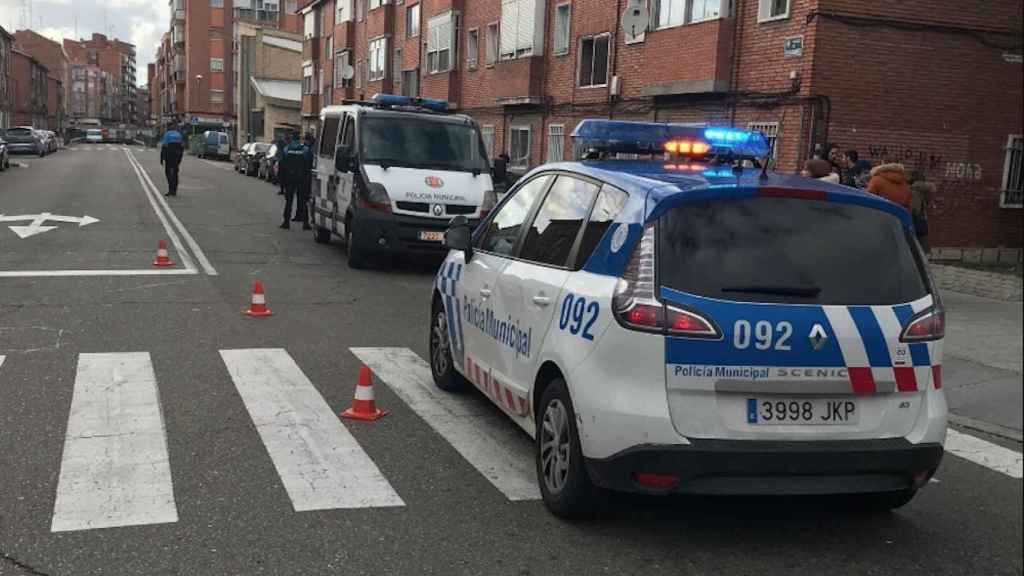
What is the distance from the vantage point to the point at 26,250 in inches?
520

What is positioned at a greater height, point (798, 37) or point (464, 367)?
point (798, 37)

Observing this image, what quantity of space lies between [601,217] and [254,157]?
38175mm

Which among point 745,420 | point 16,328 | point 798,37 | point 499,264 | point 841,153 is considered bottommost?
Answer: point 16,328

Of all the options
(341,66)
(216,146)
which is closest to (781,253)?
(341,66)

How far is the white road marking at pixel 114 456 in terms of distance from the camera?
4.16 meters

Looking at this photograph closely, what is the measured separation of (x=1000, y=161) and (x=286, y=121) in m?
58.5

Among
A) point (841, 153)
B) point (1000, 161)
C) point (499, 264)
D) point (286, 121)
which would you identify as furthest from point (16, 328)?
point (286, 121)

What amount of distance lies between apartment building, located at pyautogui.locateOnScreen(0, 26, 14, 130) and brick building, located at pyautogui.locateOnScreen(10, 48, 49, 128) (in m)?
1.92

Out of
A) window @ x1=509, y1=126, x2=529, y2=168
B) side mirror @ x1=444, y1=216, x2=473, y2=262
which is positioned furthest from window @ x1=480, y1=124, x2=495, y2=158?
side mirror @ x1=444, y1=216, x2=473, y2=262

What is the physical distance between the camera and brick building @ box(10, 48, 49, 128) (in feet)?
282

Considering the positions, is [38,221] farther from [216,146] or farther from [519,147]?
[216,146]

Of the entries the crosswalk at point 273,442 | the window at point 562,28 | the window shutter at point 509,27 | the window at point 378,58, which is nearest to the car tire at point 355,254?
the crosswalk at point 273,442

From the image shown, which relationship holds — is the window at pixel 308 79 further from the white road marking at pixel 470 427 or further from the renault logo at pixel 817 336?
the renault logo at pixel 817 336

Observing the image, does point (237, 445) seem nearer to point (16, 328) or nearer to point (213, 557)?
→ point (213, 557)
